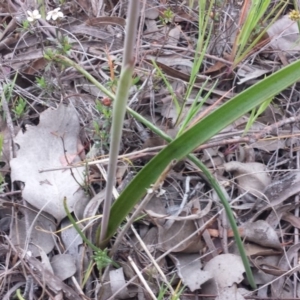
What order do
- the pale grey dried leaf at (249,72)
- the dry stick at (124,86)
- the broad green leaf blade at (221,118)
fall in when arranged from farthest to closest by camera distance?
the pale grey dried leaf at (249,72) < the broad green leaf blade at (221,118) < the dry stick at (124,86)

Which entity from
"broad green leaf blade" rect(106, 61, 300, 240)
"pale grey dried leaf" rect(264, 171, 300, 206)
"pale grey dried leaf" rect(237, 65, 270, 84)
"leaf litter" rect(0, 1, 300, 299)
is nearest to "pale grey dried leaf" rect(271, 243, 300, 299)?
"leaf litter" rect(0, 1, 300, 299)

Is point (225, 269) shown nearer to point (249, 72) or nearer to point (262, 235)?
point (262, 235)

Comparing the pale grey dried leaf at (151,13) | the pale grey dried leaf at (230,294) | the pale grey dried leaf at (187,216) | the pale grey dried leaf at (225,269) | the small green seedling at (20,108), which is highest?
the pale grey dried leaf at (151,13)

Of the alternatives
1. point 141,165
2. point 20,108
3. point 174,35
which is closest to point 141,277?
point 141,165

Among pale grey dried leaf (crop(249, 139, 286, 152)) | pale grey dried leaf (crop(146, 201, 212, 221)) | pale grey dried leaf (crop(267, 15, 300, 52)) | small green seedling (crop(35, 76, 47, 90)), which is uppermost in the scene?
pale grey dried leaf (crop(267, 15, 300, 52))

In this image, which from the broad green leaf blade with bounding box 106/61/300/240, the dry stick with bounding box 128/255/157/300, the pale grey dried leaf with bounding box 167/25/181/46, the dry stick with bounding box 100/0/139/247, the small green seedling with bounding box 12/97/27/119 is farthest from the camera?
the pale grey dried leaf with bounding box 167/25/181/46

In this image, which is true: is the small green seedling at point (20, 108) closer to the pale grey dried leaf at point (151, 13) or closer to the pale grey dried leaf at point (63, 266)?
the pale grey dried leaf at point (63, 266)

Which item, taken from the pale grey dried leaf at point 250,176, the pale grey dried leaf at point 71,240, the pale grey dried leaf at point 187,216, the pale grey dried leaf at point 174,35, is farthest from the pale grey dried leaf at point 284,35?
the pale grey dried leaf at point 71,240

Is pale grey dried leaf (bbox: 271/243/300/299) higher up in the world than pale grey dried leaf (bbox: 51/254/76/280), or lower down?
lower down

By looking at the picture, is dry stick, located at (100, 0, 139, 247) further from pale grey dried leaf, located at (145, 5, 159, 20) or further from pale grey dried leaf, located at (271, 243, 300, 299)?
pale grey dried leaf, located at (145, 5, 159, 20)
